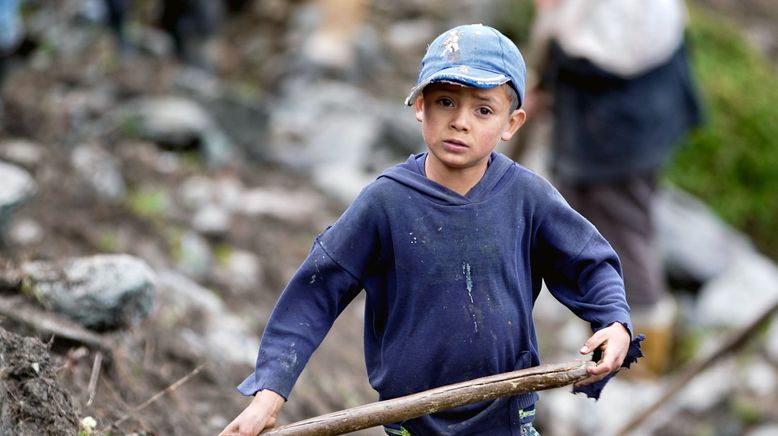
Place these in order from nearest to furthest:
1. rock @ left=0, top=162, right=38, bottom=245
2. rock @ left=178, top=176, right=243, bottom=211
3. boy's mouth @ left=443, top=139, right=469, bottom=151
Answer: boy's mouth @ left=443, top=139, right=469, bottom=151
rock @ left=0, top=162, right=38, bottom=245
rock @ left=178, top=176, right=243, bottom=211

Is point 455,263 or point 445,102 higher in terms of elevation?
point 445,102

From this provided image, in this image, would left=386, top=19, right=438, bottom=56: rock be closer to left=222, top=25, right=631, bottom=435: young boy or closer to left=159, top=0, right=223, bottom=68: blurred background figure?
left=159, top=0, right=223, bottom=68: blurred background figure

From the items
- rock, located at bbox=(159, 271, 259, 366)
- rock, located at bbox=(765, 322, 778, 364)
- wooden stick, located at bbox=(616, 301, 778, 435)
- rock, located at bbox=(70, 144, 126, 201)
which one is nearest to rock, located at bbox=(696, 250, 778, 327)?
rock, located at bbox=(765, 322, 778, 364)

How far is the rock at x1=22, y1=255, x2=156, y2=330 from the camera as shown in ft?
11.7

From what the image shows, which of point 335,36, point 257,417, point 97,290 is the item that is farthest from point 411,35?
point 257,417

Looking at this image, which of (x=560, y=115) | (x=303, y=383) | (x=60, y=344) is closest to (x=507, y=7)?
(x=560, y=115)

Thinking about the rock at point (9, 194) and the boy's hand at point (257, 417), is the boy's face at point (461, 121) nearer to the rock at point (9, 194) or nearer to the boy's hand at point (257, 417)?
the boy's hand at point (257, 417)

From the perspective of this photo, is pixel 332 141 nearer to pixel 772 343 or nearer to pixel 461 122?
pixel 772 343


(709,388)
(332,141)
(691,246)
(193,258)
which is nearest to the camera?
(193,258)

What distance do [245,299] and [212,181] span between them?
1.87 m

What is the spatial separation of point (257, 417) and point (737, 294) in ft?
19.0

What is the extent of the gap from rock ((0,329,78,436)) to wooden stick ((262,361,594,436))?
22.8 inches

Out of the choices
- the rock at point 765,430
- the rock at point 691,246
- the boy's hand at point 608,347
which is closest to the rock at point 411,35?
the rock at point 691,246

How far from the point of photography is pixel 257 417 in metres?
2.36
